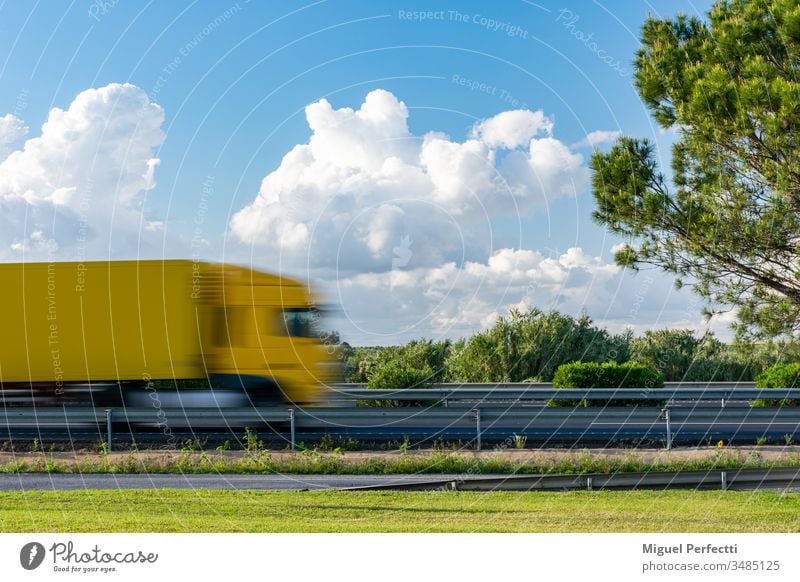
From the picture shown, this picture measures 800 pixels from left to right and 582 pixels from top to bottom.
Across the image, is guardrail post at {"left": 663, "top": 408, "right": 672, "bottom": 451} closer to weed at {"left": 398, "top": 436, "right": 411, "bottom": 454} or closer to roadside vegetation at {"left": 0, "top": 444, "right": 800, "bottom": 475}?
roadside vegetation at {"left": 0, "top": 444, "right": 800, "bottom": 475}

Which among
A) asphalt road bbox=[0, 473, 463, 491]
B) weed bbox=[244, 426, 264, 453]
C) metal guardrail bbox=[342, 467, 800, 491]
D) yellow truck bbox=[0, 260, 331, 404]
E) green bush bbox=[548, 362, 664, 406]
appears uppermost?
yellow truck bbox=[0, 260, 331, 404]

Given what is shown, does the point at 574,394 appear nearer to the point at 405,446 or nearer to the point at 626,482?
the point at 405,446

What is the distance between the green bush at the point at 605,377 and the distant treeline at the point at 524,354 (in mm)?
386

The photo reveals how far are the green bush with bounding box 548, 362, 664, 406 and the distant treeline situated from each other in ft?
1.27

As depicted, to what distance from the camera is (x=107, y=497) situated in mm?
10172

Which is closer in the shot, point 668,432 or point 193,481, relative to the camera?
point 193,481

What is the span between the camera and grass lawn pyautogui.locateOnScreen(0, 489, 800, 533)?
758cm

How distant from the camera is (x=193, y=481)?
40.3 feet

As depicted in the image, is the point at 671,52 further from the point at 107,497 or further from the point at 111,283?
the point at 111,283

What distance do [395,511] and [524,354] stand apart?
424 inches

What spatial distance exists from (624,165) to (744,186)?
1.53 meters

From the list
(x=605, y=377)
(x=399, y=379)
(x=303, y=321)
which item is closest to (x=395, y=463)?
(x=303, y=321)

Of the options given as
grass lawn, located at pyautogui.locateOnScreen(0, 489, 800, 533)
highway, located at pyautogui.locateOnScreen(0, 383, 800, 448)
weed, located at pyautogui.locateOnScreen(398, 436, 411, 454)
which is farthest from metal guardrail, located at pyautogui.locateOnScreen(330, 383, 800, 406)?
grass lawn, located at pyautogui.locateOnScreen(0, 489, 800, 533)

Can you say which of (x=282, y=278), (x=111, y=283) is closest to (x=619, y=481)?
(x=282, y=278)
